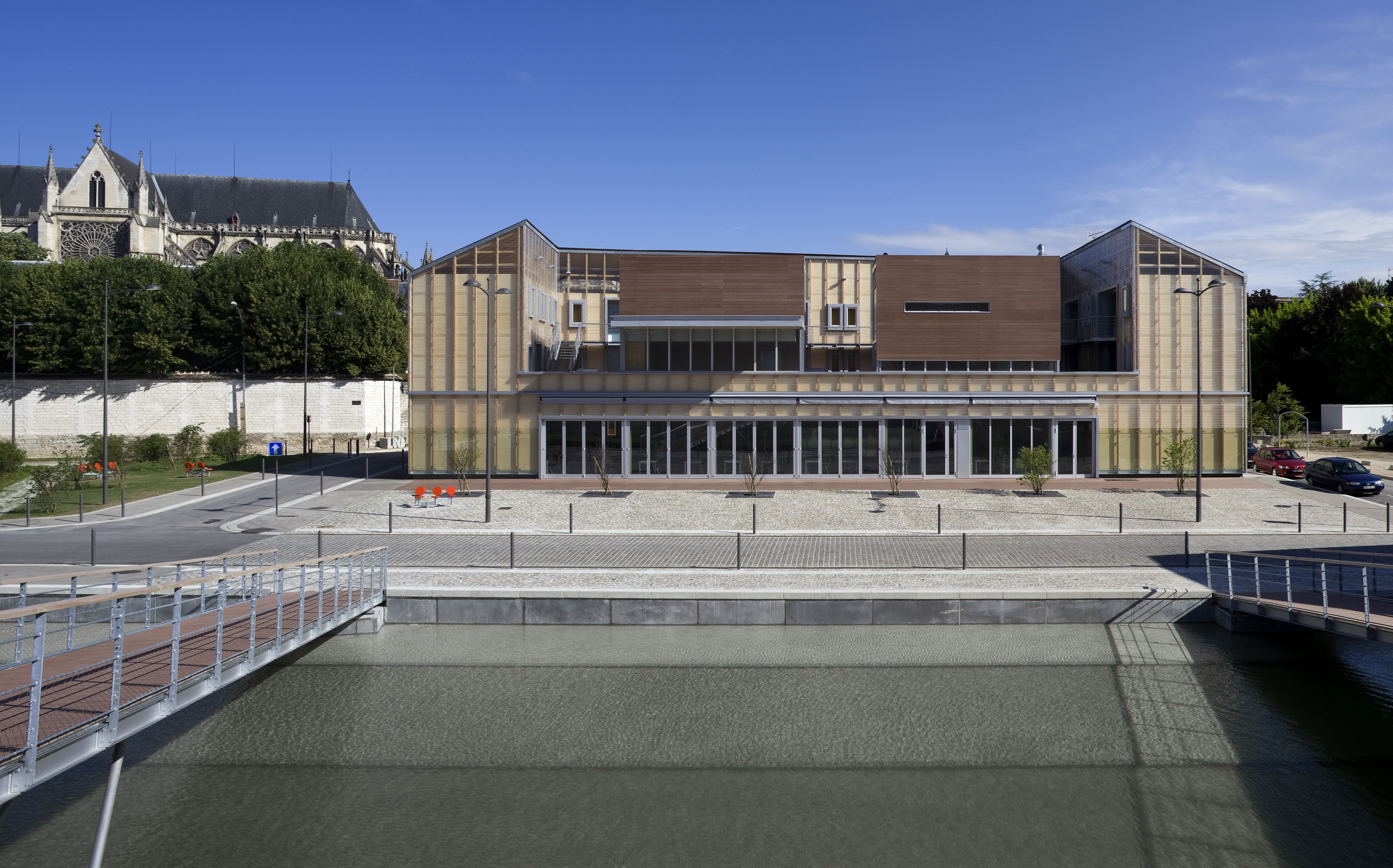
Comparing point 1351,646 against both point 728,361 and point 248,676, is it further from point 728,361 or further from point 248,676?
point 728,361

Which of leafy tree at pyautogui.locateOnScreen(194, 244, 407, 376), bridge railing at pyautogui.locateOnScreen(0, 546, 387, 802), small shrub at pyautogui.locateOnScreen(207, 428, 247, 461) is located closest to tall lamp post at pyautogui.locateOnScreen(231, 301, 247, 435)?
leafy tree at pyautogui.locateOnScreen(194, 244, 407, 376)

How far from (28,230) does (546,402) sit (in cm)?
6978

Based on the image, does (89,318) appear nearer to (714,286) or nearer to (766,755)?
(714,286)

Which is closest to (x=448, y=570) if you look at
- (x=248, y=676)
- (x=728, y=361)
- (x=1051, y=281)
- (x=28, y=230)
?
(x=248, y=676)

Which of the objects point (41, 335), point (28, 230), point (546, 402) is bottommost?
point (546, 402)

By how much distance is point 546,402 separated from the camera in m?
34.8

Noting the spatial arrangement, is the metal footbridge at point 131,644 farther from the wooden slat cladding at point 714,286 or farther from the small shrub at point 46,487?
the wooden slat cladding at point 714,286

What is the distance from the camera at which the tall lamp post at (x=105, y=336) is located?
2859cm

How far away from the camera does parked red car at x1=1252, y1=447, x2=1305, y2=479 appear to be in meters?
34.9

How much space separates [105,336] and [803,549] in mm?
27778

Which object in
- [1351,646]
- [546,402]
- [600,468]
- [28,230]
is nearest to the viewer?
[1351,646]

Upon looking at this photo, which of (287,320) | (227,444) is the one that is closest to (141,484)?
(227,444)

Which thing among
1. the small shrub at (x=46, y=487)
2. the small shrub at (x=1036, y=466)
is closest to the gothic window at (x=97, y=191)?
the small shrub at (x=46, y=487)

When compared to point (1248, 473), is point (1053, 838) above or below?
below
